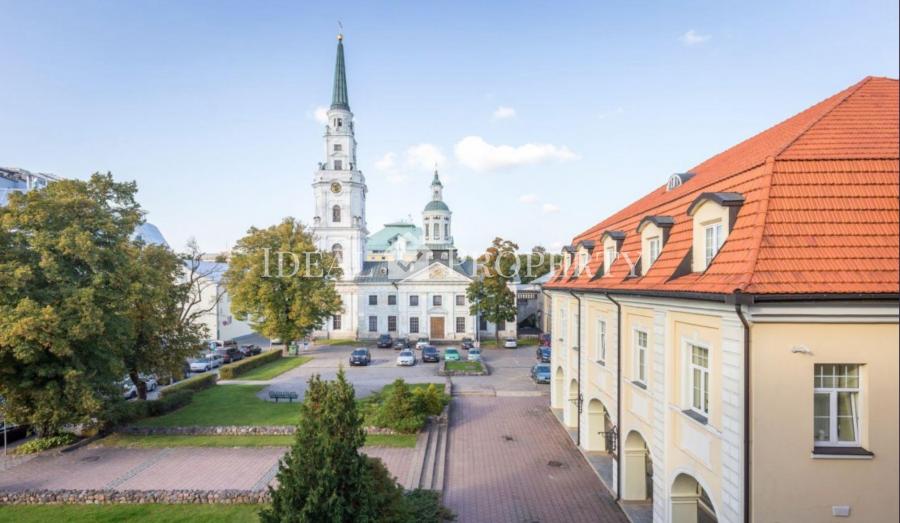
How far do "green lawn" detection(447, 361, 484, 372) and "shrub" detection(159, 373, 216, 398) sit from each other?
15966mm

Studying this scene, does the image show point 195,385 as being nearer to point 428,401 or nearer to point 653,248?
point 428,401

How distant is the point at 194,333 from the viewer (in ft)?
80.2

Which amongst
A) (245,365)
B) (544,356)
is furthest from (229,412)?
(544,356)

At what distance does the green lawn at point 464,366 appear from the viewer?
34.9 metres

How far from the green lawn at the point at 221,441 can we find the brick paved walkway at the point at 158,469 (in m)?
0.40

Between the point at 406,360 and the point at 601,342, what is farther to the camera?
the point at 406,360

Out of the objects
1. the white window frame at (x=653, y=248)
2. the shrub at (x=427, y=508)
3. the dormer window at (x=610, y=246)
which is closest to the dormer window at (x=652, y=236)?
the white window frame at (x=653, y=248)

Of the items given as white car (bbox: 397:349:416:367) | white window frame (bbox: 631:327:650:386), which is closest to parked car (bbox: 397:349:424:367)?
Answer: white car (bbox: 397:349:416:367)

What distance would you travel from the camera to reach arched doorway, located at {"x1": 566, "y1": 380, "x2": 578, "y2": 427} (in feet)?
67.1

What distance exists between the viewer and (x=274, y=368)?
36938 millimetres

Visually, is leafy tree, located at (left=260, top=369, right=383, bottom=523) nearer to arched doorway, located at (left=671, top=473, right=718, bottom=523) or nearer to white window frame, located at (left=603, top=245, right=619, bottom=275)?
arched doorway, located at (left=671, top=473, right=718, bottom=523)

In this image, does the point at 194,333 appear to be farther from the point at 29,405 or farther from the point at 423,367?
the point at 423,367

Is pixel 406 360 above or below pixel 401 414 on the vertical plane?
below

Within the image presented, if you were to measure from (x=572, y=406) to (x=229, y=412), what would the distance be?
1653 centimetres
